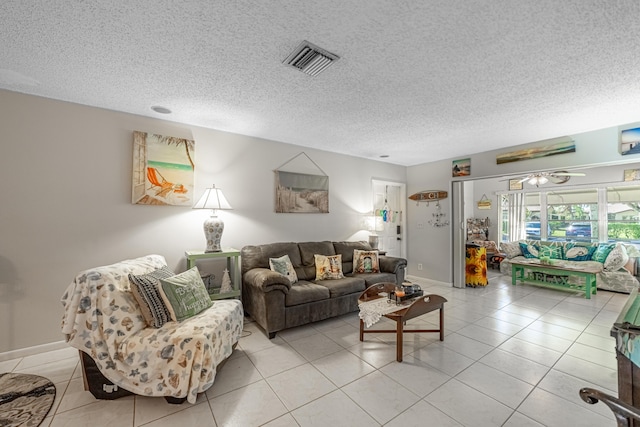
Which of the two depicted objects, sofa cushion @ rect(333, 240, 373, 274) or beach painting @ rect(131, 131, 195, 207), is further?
Answer: sofa cushion @ rect(333, 240, 373, 274)

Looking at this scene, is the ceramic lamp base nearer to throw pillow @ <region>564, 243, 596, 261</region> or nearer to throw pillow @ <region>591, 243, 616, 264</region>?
throw pillow @ <region>564, 243, 596, 261</region>

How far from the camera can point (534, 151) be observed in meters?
3.87

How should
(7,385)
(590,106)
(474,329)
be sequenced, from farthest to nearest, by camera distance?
(474,329) → (590,106) → (7,385)

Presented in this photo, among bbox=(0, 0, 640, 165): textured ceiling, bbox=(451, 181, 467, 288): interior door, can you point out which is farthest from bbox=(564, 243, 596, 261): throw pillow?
bbox=(0, 0, 640, 165): textured ceiling

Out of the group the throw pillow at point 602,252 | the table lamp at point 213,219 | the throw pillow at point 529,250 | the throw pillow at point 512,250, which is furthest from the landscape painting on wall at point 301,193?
the throw pillow at point 602,252

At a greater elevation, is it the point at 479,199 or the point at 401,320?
the point at 479,199

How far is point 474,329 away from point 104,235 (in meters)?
4.36

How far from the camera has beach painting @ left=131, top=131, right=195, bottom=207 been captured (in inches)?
114

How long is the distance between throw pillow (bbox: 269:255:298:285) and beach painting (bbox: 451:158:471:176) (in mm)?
3627

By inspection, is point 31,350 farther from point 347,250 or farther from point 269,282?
point 347,250

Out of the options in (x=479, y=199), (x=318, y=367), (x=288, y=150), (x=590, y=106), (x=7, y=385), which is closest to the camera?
(x=7, y=385)

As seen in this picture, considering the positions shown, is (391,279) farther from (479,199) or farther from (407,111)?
(479,199)

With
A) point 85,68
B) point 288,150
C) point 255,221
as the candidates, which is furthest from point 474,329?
point 85,68

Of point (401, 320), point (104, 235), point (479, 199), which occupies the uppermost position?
point (479, 199)
